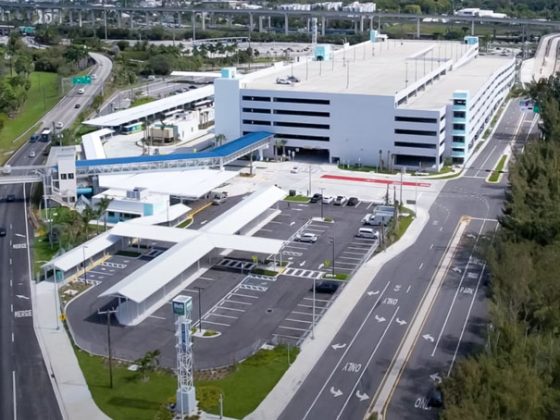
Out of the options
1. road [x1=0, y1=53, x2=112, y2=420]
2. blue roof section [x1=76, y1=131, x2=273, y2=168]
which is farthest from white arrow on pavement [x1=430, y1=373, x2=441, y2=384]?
blue roof section [x1=76, y1=131, x2=273, y2=168]

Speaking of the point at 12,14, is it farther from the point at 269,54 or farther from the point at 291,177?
the point at 291,177

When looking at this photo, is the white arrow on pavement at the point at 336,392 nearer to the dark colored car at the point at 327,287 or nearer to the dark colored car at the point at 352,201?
the dark colored car at the point at 327,287

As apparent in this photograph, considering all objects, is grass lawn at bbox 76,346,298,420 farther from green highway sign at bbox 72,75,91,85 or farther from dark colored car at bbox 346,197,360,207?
green highway sign at bbox 72,75,91,85

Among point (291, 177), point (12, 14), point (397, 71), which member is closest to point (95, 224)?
point (291, 177)

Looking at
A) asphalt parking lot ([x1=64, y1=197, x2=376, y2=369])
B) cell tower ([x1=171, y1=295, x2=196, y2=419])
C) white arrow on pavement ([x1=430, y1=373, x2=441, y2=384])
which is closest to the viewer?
cell tower ([x1=171, y1=295, x2=196, y2=419])

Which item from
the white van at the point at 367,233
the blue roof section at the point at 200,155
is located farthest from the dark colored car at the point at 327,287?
the blue roof section at the point at 200,155

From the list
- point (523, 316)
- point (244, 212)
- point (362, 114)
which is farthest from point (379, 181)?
point (523, 316)
